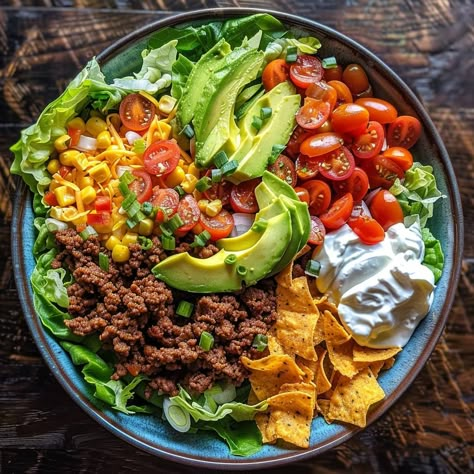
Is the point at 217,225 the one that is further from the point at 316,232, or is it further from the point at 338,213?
the point at 338,213

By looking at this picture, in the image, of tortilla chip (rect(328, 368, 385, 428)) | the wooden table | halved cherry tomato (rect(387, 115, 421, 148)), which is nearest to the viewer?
tortilla chip (rect(328, 368, 385, 428))

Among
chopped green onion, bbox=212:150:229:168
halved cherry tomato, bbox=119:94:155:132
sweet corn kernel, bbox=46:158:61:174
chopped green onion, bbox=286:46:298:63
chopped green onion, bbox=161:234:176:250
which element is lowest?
chopped green onion, bbox=161:234:176:250

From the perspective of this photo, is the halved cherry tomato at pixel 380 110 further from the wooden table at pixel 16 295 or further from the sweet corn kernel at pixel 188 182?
the sweet corn kernel at pixel 188 182

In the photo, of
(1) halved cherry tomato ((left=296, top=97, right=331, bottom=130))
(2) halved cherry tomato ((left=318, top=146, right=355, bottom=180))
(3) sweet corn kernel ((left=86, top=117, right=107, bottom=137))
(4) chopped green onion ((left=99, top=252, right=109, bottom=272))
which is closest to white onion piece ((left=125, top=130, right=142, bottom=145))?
(3) sweet corn kernel ((left=86, top=117, right=107, bottom=137))

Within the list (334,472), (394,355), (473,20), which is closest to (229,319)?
(394,355)

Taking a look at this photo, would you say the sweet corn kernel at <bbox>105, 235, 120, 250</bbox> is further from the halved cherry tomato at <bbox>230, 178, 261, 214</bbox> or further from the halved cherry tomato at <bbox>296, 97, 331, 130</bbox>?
the halved cherry tomato at <bbox>296, 97, 331, 130</bbox>

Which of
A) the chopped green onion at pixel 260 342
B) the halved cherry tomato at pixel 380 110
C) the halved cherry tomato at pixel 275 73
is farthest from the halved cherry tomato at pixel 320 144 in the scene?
the chopped green onion at pixel 260 342
